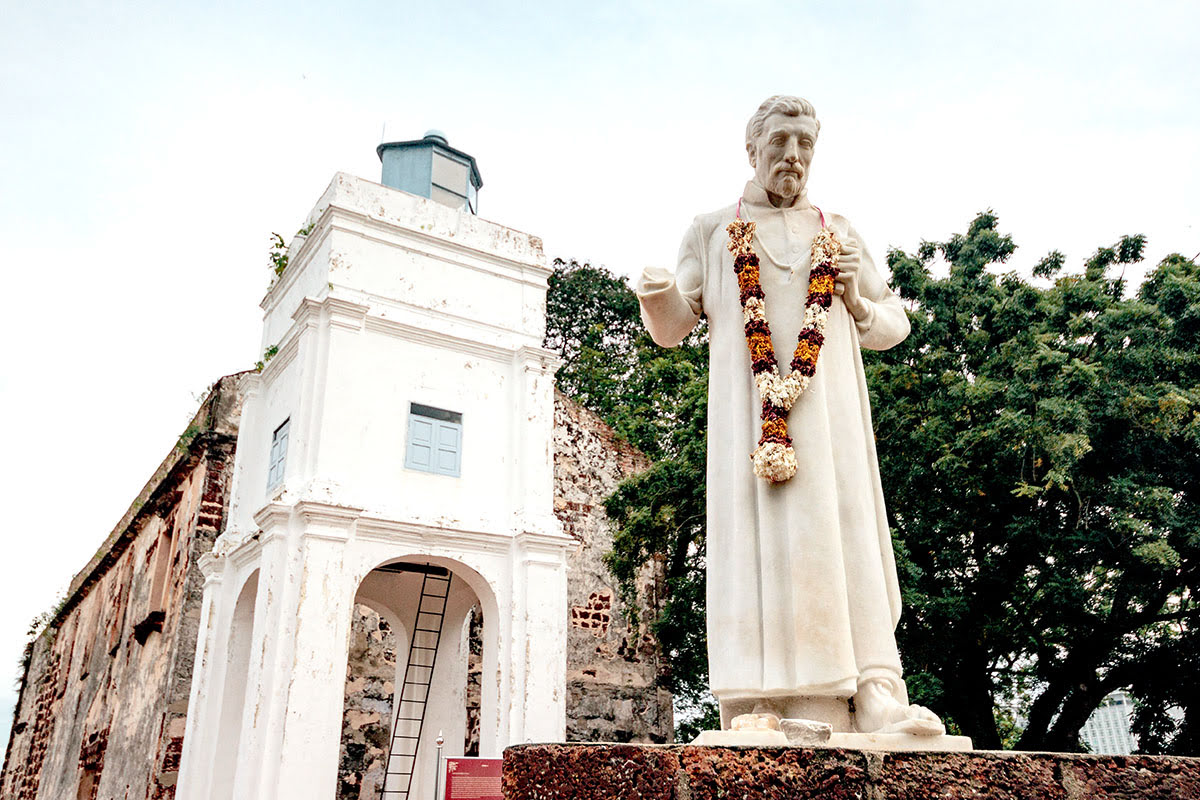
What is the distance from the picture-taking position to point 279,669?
822 cm

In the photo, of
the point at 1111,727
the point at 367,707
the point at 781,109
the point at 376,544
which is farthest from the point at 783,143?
the point at 1111,727

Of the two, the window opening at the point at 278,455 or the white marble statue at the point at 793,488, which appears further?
the window opening at the point at 278,455

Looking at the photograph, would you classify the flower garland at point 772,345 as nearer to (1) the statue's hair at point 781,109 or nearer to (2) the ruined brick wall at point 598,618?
(1) the statue's hair at point 781,109

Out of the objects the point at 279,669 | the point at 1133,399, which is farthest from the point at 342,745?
the point at 1133,399

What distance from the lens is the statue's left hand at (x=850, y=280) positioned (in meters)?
3.08

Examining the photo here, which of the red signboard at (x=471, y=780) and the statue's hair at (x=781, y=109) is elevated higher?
the statue's hair at (x=781, y=109)

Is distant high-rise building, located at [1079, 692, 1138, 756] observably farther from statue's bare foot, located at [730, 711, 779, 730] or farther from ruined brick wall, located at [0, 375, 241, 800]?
ruined brick wall, located at [0, 375, 241, 800]

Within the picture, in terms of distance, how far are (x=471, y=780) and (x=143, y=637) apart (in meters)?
7.54

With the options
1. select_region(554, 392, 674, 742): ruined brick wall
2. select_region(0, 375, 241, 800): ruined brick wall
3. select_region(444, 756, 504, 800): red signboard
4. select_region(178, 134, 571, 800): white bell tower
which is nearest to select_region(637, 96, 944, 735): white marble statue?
select_region(444, 756, 504, 800): red signboard

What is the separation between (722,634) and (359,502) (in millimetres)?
6971

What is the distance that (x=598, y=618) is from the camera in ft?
44.9

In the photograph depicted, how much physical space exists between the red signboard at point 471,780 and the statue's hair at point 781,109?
602 cm

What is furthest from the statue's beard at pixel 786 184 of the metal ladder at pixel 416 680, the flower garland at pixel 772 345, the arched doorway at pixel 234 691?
the metal ladder at pixel 416 680

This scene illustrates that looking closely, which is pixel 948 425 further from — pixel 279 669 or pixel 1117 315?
pixel 279 669
